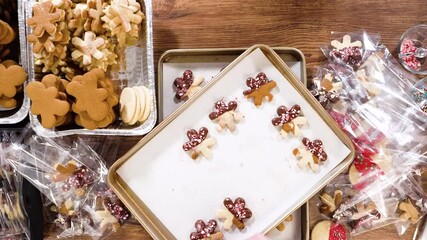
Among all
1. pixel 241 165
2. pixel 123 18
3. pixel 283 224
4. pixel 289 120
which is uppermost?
pixel 123 18

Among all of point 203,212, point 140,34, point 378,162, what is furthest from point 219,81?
point 378,162

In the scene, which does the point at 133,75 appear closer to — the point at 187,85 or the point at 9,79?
the point at 187,85

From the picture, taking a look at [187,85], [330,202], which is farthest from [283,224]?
[187,85]

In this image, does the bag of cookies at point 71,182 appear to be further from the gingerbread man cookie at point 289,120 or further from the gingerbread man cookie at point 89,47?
the gingerbread man cookie at point 289,120

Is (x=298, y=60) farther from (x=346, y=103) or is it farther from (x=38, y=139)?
(x=38, y=139)

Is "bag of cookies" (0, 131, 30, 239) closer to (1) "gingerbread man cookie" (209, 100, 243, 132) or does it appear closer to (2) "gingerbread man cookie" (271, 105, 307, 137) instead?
(1) "gingerbread man cookie" (209, 100, 243, 132)

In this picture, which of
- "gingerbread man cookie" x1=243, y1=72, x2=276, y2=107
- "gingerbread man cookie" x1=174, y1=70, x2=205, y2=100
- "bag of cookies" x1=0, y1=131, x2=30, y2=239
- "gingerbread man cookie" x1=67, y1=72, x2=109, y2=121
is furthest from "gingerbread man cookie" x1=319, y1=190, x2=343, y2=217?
"bag of cookies" x1=0, y1=131, x2=30, y2=239

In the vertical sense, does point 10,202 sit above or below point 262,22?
below
